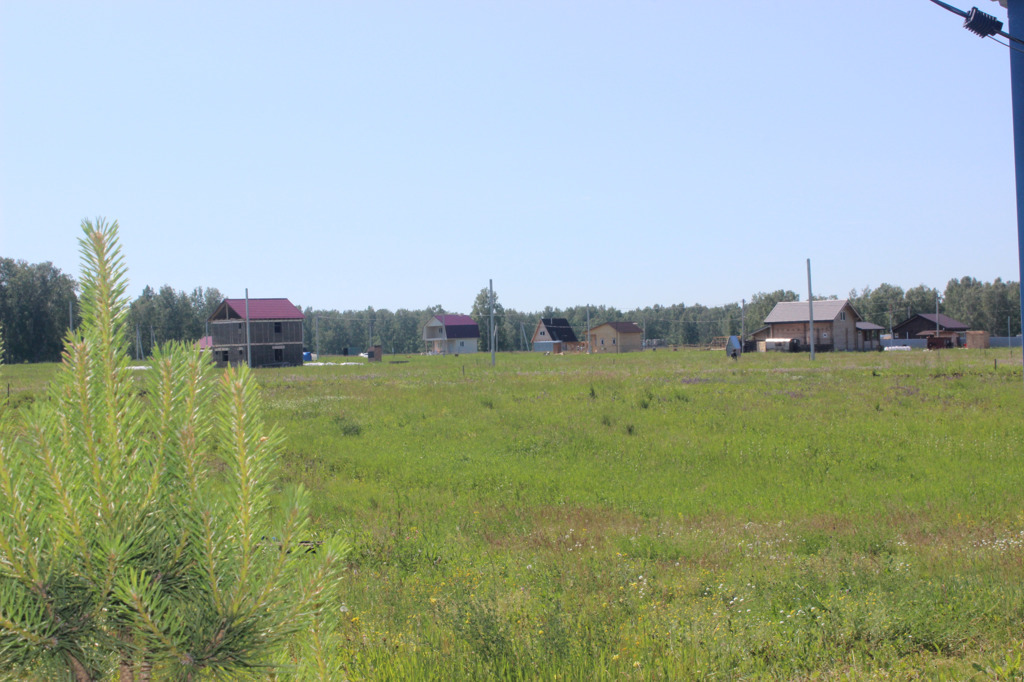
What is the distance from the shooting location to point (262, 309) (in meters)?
63.0

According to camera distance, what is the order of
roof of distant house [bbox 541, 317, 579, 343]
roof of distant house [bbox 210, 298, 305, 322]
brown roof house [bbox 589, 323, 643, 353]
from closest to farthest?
roof of distant house [bbox 210, 298, 305, 322]
brown roof house [bbox 589, 323, 643, 353]
roof of distant house [bbox 541, 317, 579, 343]

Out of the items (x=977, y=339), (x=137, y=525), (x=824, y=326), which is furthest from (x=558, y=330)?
(x=137, y=525)

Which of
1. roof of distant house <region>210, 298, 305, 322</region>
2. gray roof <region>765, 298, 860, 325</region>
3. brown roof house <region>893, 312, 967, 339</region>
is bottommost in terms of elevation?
brown roof house <region>893, 312, 967, 339</region>

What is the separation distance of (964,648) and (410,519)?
7.55 metres

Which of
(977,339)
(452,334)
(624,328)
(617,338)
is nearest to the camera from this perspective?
(977,339)

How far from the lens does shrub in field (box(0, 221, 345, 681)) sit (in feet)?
4.94

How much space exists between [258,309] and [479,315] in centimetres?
5985

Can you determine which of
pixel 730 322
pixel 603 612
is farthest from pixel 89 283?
pixel 730 322

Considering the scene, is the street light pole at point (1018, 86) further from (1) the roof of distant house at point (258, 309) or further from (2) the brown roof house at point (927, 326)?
(2) the brown roof house at point (927, 326)

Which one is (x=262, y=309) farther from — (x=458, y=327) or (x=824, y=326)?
(x=824, y=326)

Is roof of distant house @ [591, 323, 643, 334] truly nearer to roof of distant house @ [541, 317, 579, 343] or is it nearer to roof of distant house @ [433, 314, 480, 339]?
roof of distant house @ [541, 317, 579, 343]

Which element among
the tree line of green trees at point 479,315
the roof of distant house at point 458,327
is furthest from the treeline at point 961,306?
the roof of distant house at point 458,327

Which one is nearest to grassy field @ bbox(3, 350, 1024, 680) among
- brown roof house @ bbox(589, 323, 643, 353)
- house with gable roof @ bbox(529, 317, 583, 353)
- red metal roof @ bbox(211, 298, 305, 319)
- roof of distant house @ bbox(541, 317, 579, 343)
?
red metal roof @ bbox(211, 298, 305, 319)

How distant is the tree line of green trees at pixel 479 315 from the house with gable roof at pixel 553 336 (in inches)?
100
